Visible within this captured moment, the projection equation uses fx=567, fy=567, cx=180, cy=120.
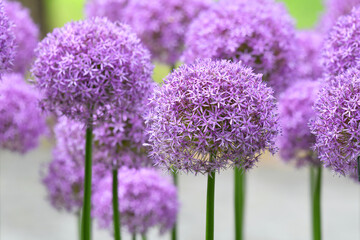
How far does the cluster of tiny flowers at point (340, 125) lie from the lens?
1.38 metres

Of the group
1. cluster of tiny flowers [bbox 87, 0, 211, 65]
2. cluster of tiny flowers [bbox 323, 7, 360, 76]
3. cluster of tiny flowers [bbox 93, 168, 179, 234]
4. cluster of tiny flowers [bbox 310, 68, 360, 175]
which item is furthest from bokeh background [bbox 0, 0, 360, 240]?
cluster of tiny flowers [bbox 310, 68, 360, 175]

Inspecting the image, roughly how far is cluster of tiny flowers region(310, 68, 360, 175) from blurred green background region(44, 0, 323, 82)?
4.83 m

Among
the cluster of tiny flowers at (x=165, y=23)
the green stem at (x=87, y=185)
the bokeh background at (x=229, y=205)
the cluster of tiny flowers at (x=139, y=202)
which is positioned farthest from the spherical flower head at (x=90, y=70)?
the bokeh background at (x=229, y=205)

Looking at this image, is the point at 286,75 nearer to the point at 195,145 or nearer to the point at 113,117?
the point at 113,117

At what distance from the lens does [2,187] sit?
20.2ft

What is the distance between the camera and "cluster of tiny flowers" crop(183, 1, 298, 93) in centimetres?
201

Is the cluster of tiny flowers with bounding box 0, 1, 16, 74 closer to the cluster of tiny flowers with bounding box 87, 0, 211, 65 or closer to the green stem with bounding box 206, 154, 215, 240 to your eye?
the green stem with bounding box 206, 154, 215, 240

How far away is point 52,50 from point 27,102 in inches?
25.6

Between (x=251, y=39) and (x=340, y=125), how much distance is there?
0.71 metres

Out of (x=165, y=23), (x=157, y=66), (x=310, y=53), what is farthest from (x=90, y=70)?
(x=157, y=66)

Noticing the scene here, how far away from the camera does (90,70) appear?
1.62 metres

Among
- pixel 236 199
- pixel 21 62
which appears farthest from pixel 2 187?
pixel 236 199

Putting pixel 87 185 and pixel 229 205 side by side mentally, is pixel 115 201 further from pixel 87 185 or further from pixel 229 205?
pixel 229 205

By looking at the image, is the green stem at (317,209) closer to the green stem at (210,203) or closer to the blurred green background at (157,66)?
the green stem at (210,203)
